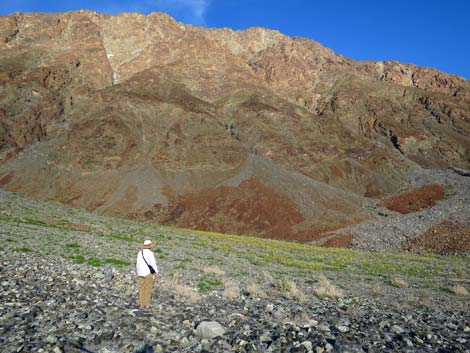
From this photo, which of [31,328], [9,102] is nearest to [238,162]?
[9,102]

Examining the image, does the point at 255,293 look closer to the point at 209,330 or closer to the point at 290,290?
the point at 290,290

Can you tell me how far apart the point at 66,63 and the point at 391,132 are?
11959cm

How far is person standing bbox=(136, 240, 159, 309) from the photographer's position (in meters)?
12.0

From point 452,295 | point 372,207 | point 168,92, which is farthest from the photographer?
point 168,92

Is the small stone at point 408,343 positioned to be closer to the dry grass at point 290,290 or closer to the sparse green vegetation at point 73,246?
the dry grass at point 290,290

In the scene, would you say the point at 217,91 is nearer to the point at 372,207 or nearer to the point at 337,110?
the point at 337,110

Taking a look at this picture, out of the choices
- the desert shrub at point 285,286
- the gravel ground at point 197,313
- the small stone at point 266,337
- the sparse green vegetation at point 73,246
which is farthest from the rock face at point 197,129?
the small stone at point 266,337

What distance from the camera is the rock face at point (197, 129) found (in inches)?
3531

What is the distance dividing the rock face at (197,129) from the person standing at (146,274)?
5998 cm

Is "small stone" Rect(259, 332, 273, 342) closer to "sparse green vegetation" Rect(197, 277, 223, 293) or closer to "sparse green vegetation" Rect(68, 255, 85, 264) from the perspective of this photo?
"sparse green vegetation" Rect(197, 277, 223, 293)

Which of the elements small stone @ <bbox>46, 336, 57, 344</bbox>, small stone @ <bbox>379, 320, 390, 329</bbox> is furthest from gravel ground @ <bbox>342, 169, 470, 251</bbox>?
small stone @ <bbox>46, 336, 57, 344</bbox>

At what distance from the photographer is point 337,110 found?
160500 millimetres

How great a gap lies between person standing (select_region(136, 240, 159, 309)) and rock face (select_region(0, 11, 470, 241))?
59977mm

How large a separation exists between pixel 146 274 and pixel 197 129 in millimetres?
Answer: 111991
